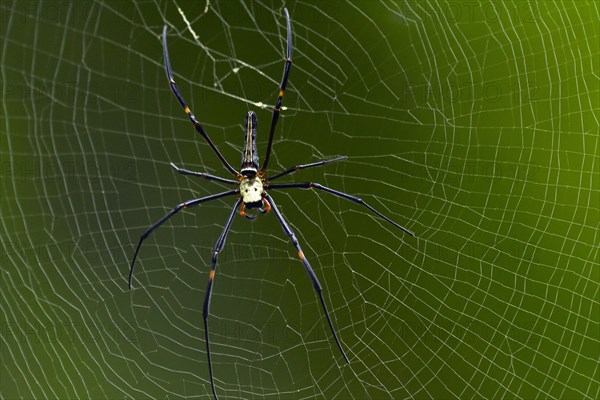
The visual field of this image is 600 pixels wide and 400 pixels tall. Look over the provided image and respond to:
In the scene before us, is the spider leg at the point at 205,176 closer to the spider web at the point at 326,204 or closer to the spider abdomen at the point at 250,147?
the spider abdomen at the point at 250,147

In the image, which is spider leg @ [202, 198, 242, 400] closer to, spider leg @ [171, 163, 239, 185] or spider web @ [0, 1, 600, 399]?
spider leg @ [171, 163, 239, 185]

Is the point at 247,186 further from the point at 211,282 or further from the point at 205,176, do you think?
the point at 211,282

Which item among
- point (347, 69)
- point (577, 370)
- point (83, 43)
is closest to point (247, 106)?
point (347, 69)

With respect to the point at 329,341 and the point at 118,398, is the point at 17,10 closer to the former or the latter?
the point at 118,398

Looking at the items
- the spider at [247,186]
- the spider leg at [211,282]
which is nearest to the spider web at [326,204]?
the spider at [247,186]

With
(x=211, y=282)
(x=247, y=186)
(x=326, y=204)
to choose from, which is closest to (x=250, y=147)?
(x=247, y=186)

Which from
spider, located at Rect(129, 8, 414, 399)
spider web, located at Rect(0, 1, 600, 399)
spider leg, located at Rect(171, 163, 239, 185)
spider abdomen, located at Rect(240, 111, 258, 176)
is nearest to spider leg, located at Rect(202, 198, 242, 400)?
spider, located at Rect(129, 8, 414, 399)
